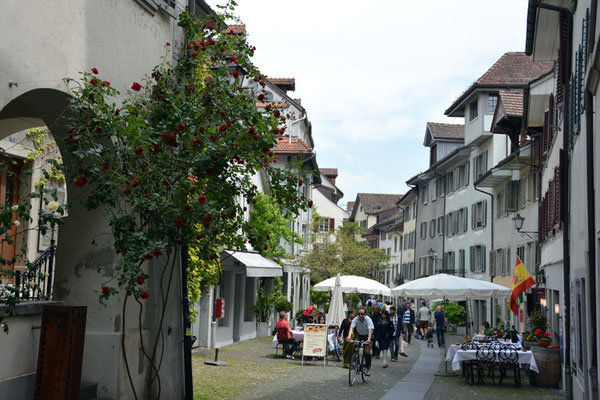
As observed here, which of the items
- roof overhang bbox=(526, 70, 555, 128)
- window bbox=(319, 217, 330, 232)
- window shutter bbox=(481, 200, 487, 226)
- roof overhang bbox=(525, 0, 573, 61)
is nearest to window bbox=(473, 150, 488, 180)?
window shutter bbox=(481, 200, 487, 226)

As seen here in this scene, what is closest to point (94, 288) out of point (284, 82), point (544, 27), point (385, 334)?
point (544, 27)

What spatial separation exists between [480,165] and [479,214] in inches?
101

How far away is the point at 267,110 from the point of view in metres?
8.64

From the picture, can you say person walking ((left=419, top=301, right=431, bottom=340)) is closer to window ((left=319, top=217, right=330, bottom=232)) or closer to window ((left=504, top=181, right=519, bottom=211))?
window ((left=504, top=181, right=519, bottom=211))

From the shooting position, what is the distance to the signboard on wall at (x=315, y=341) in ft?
64.5

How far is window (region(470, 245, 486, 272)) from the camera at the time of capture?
122ft

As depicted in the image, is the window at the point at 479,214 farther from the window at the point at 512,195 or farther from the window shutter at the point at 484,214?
the window at the point at 512,195

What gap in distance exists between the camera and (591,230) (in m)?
9.55

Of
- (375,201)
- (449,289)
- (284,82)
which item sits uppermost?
→ (375,201)

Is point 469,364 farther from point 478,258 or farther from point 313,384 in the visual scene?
point 478,258

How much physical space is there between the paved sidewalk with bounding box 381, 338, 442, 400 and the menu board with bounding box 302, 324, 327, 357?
236cm

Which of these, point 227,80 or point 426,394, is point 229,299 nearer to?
point 426,394

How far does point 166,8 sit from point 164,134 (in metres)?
3.19

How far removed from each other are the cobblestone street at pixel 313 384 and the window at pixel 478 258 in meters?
17.0
